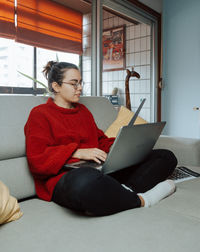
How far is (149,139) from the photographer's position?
126cm

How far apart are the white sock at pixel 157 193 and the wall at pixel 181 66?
8.30 feet

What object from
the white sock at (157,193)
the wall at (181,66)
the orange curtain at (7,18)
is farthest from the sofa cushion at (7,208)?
the wall at (181,66)

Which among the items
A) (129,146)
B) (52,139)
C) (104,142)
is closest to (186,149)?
(104,142)

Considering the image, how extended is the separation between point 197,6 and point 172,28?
1.35 feet

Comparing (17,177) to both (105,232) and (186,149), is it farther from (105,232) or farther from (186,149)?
(186,149)

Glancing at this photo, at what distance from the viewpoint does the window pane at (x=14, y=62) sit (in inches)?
91.1

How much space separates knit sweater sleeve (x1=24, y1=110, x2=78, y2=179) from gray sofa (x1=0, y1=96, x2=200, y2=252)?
87 mm

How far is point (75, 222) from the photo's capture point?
3.06 feet

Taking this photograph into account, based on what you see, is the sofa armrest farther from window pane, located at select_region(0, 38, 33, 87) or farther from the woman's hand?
window pane, located at select_region(0, 38, 33, 87)

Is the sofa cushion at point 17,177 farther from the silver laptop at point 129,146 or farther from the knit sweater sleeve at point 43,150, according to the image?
the silver laptop at point 129,146

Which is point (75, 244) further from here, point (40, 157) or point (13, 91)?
point (13, 91)

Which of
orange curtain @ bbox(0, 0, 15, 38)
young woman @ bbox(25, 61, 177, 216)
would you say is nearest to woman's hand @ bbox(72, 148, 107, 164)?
young woman @ bbox(25, 61, 177, 216)

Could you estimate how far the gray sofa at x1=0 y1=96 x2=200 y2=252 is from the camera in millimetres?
770

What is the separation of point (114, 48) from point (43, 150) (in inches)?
96.4
